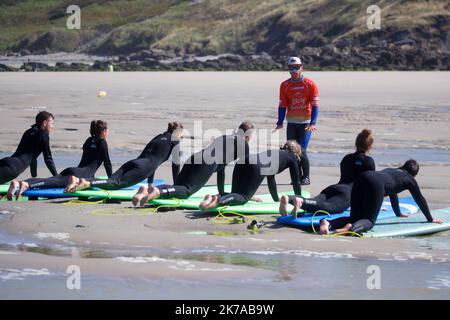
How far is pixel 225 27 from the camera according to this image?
86.3m

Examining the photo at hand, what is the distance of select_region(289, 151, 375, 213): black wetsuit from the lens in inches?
422

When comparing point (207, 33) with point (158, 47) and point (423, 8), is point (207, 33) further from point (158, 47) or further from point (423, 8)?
point (423, 8)

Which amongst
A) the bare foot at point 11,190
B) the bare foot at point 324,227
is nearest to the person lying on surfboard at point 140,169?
the bare foot at point 11,190

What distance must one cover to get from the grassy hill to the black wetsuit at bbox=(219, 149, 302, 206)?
4585 cm

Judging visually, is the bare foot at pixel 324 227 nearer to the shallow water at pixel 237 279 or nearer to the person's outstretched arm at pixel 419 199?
the shallow water at pixel 237 279

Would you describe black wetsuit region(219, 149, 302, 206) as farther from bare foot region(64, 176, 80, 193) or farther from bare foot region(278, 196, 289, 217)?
bare foot region(64, 176, 80, 193)

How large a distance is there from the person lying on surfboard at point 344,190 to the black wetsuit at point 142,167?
2.51m

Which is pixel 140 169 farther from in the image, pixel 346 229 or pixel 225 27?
pixel 225 27

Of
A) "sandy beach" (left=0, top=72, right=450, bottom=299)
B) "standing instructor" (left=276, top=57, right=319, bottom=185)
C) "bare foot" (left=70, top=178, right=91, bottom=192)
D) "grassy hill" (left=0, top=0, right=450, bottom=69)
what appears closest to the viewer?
"sandy beach" (left=0, top=72, right=450, bottom=299)

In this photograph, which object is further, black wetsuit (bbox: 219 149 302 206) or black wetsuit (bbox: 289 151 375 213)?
black wetsuit (bbox: 219 149 302 206)

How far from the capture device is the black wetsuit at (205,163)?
1173cm

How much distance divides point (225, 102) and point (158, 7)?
82025 millimetres

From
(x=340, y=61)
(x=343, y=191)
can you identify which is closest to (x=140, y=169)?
(x=343, y=191)

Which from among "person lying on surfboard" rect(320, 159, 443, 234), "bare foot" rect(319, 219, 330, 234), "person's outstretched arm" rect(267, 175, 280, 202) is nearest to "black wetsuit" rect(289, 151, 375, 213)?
"person lying on surfboard" rect(320, 159, 443, 234)
